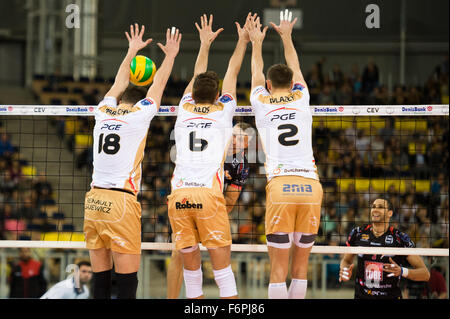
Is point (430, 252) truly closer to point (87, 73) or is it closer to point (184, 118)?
point (184, 118)

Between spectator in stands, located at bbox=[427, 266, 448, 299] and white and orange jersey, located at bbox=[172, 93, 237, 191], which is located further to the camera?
spectator in stands, located at bbox=[427, 266, 448, 299]

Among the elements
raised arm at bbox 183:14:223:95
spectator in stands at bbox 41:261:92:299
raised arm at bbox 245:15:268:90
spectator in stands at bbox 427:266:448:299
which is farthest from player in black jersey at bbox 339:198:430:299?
spectator in stands at bbox 41:261:92:299

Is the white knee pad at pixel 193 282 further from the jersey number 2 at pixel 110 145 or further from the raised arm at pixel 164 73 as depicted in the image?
the raised arm at pixel 164 73

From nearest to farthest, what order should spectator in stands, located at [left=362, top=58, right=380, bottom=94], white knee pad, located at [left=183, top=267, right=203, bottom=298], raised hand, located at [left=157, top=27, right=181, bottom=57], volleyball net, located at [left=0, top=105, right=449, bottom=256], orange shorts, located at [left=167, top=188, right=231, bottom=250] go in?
1. orange shorts, located at [left=167, top=188, right=231, bottom=250]
2. white knee pad, located at [left=183, top=267, right=203, bottom=298]
3. raised hand, located at [left=157, top=27, right=181, bottom=57]
4. volleyball net, located at [left=0, top=105, right=449, bottom=256]
5. spectator in stands, located at [left=362, top=58, right=380, bottom=94]

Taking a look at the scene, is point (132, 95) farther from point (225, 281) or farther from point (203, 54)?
point (225, 281)

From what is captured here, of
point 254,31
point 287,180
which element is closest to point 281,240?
point 287,180

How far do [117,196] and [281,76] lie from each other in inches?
96.3

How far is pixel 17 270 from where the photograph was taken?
1488 centimetres

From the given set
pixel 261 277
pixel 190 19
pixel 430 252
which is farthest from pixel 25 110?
pixel 190 19

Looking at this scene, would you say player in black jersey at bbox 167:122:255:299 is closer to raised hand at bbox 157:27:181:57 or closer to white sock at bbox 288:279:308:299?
raised hand at bbox 157:27:181:57

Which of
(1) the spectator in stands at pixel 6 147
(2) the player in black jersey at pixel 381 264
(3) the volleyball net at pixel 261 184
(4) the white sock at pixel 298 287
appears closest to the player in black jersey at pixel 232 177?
(4) the white sock at pixel 298 287

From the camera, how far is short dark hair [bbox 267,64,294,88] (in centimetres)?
793

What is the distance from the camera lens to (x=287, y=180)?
299 inches
